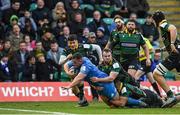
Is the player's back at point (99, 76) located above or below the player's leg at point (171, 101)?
above

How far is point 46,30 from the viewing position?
75.1ft

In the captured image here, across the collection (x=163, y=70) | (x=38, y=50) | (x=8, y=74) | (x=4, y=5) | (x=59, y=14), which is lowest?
(x=8, y=74)

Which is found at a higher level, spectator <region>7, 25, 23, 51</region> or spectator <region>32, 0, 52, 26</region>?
spectator <region>32, 0, 52, 26</region>

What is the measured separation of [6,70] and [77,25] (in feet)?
11.3

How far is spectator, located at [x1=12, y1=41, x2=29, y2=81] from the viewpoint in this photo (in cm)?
2170

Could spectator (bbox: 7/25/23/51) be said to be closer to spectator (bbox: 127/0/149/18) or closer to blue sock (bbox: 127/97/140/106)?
spectator (bbox: 127/0/149/18)

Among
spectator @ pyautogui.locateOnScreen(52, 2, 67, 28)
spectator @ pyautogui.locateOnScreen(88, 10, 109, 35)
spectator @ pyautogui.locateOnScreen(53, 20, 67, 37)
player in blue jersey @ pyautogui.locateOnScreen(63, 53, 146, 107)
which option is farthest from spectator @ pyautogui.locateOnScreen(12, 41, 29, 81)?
player in blue jersey @ pyautogui.locateOnScreen(63, 53, 146, 107)

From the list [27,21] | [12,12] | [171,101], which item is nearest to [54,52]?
[27,21]

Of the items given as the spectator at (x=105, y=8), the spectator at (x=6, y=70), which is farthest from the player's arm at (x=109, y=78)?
the spectator at (x=105, y=8)

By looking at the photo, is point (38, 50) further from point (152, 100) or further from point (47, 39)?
point (152, 100)

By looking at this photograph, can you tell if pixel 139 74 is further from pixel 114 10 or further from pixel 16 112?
pixel 114 10

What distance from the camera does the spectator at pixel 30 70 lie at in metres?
21.8

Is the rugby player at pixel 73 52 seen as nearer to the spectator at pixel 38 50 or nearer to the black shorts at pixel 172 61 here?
the black shorts at pixel 172 61

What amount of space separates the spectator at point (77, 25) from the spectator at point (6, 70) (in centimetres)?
290
